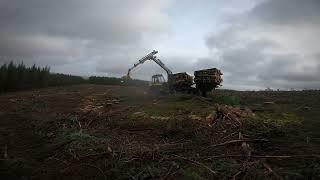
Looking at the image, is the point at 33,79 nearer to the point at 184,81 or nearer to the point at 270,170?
the point at 184,81

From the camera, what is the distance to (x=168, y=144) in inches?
591

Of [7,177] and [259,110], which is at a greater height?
[259,110]

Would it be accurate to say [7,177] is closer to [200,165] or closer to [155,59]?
[200,165]

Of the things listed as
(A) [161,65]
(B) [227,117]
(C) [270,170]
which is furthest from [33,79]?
(C) [270,170]

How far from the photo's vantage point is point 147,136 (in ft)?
56.2

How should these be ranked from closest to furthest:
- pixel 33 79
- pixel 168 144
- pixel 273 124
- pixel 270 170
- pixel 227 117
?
pixel 270 170, pixel 168 144, pixel 273 124, pixel 227 117, pixel 33 79

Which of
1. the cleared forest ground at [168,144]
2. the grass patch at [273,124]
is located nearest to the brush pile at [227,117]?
the cleared forest ground at [168,144]

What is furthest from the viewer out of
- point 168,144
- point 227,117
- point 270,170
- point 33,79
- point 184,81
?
point 33,79

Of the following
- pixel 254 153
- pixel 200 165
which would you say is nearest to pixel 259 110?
pixel 254 153

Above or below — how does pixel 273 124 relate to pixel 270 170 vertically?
above

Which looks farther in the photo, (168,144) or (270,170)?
(168,144)

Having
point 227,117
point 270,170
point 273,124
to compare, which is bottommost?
point 270,170

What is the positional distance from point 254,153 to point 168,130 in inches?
191

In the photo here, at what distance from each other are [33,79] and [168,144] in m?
57.2
